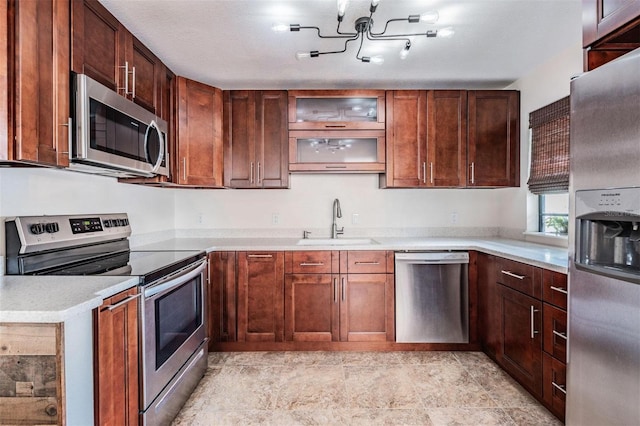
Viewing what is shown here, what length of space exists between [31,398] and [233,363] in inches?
65.0

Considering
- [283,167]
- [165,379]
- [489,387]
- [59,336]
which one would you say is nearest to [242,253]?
[283,167]

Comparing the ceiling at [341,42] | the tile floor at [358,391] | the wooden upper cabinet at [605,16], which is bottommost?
the tile floor at [358,391]

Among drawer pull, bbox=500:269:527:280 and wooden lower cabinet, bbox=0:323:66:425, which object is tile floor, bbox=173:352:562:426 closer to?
drawer pull, bbox=500:269:527:280

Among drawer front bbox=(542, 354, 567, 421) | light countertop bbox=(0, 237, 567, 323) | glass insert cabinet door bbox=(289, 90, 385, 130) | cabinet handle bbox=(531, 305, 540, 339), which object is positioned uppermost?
glass insert cabinet door bbox=(289, 90, 385, 130)

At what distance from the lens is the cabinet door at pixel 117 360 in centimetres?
134

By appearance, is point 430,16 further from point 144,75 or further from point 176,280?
point 176,280

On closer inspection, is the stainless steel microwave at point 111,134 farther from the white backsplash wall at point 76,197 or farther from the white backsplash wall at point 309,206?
the white backsplash wall at point 309,206

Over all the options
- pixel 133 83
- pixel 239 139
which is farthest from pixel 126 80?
pixel 239 139

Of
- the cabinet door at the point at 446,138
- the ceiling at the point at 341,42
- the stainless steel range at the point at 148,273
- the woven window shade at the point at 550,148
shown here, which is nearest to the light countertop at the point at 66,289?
the stainless steel range at the point at 148,273

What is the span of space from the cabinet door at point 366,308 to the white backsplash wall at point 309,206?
2.31 ft

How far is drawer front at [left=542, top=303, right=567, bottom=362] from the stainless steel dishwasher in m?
0.85

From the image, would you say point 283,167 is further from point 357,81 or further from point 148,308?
point 148,308

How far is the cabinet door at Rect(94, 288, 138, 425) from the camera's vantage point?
1.34m

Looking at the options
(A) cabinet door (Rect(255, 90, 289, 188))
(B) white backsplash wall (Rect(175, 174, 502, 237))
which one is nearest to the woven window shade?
(B) white backsplash wall (Rect(175, 174, 502, 237))
